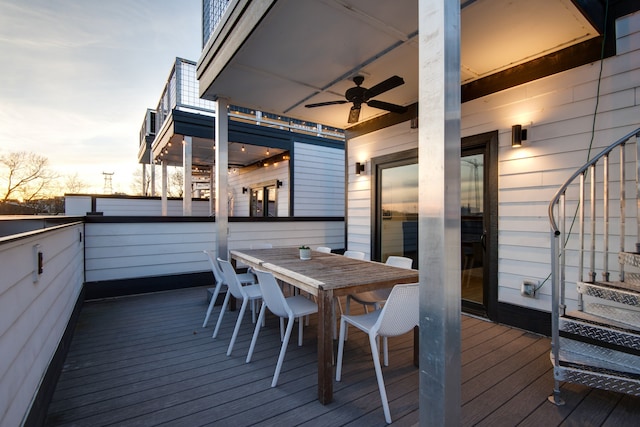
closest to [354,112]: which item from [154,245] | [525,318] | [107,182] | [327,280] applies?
[327,280]

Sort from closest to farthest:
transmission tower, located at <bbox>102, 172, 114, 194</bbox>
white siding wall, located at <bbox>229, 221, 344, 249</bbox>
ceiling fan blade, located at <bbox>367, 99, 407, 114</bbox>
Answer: ceiling fan blade, located at <bbox>367, 99, 407, 114</bbox>, white siding wall, located at <bbox>229, 221, 344, 249</bbox>, transmission tower, located at <bbox>102, 172, 114, 194</bbox>

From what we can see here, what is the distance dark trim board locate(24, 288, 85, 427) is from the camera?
1492 mm

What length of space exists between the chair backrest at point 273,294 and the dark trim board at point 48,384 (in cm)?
132

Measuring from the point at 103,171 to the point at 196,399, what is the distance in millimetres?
23770

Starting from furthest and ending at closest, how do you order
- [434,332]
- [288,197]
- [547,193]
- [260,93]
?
[288,197] < [260,93] < [547,193] < [434,332]

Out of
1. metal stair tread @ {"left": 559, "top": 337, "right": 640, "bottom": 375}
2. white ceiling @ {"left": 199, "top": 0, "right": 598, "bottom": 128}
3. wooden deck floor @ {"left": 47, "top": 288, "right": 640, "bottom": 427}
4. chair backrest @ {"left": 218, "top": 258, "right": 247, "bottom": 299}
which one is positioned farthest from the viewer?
chair backrest @ {"left": 218, "top": 258, "right": 247, "bottom": 299}

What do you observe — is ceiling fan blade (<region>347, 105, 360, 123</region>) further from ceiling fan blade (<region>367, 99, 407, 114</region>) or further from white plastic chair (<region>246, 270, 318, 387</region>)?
white plastic chair (<region>246, 270, 318, 387</region>)

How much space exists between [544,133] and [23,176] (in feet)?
40.1

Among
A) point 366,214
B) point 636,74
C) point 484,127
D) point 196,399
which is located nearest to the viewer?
point 196,399

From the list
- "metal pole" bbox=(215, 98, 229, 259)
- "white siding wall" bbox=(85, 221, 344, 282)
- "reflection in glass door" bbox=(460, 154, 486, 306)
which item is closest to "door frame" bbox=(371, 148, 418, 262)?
"reflection in glass door" bbox=(460, 154, 486, 306)

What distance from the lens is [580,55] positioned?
2717 mm

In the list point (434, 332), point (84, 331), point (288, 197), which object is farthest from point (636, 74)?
point (288, 197)

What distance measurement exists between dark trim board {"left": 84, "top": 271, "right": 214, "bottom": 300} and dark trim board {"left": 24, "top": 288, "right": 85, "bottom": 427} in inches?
61.8

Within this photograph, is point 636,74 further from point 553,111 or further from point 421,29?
point 421,29
